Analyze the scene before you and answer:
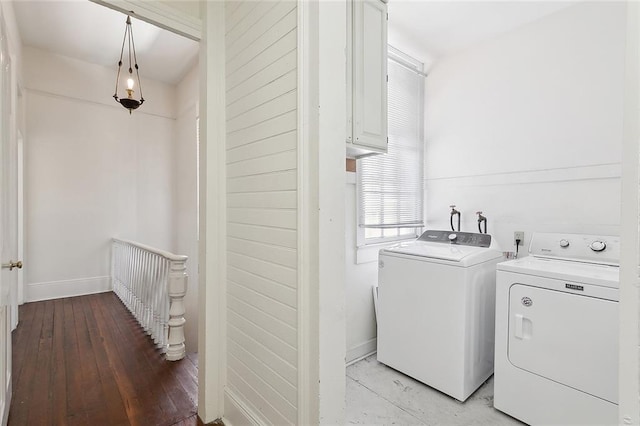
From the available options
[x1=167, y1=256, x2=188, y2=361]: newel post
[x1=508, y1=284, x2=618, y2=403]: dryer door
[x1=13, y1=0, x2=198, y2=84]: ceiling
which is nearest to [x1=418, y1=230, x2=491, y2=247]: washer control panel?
[x1=508, y1=284, x2=618, y2=403]: dryer door

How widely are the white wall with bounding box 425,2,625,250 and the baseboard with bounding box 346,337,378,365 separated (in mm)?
1357

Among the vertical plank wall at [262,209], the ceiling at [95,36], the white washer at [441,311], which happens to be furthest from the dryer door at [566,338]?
the ceiling at [95,36]

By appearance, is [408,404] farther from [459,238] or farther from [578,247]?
[578,247]

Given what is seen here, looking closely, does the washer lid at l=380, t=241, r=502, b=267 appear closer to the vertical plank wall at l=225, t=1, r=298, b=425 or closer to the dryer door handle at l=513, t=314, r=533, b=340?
the dryer door handle at l=513, t=314, r=533, b=340

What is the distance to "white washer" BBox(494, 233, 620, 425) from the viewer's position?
5.41ft

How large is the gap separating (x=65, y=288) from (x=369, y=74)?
480cm

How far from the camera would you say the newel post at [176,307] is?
2527 mm

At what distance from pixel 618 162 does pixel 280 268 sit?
2491mm

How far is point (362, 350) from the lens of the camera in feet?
9.23

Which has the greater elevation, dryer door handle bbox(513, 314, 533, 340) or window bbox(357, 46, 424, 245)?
window bbox(357, 46, 424, 245)

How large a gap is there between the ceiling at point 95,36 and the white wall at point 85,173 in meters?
0.32

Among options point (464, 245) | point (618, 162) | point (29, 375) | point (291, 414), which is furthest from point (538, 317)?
point (29, 375)

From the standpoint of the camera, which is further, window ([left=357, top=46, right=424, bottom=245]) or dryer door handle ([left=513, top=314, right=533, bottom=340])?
window ([left=357, top=46, right=424, bottom=245])

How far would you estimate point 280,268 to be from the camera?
1.42 metres
